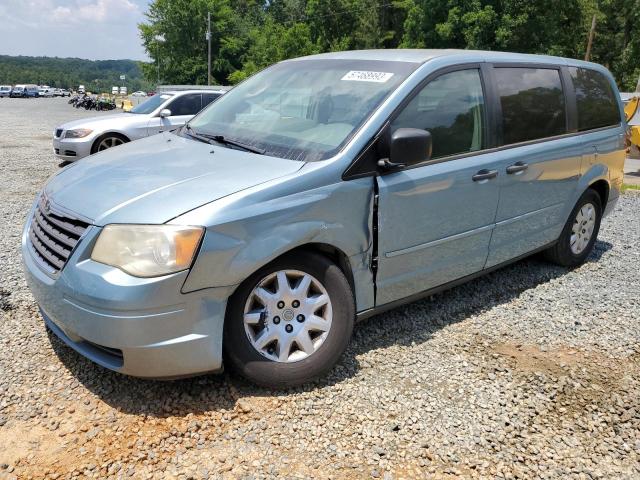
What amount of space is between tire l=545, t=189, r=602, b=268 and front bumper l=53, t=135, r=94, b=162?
7.99 meters

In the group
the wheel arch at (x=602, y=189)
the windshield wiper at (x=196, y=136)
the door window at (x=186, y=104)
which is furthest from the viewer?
the door window at (x=186, y=104)

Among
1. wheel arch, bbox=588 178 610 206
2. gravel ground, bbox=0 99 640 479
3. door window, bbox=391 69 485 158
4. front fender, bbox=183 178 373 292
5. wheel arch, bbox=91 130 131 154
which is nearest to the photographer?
Result: gravel ground, bbox=0 99 640 479

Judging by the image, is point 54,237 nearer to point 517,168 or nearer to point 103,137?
point 517,168

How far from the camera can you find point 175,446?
2574 mm

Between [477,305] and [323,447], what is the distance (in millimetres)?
2128

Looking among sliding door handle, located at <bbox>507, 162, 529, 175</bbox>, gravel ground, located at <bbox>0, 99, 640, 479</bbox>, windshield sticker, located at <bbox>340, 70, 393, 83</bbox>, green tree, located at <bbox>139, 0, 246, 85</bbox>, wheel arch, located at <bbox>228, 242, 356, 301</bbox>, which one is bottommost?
gravel ground, located at <bbox>0, 99, 640, 479</bbox>

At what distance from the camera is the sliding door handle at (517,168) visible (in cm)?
397

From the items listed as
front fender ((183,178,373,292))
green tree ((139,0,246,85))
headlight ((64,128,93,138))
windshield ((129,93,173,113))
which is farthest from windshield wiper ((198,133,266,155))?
green tree ((139,0,246,85))

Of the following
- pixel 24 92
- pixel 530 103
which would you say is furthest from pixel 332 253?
pixel 24 92

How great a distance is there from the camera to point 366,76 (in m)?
3.52

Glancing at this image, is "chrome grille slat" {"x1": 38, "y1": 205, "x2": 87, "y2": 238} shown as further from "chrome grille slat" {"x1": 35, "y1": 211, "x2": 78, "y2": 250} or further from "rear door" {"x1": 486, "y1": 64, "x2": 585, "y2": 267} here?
"rear door" {"x1": 486, "y1": 64, "x2": 585, "y2": 267}

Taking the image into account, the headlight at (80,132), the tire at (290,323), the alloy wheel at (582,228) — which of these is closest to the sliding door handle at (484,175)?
the tire at (290,323)

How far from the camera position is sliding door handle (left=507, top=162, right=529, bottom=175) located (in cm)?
397

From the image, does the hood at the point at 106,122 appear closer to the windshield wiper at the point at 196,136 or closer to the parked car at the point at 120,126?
the parked car at the point at 120,126
